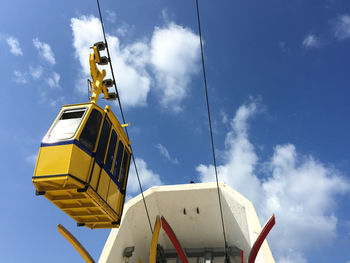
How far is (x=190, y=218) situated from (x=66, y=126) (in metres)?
7.49

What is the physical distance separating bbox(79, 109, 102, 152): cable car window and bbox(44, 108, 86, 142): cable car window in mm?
177

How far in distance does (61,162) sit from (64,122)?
1.08 meters

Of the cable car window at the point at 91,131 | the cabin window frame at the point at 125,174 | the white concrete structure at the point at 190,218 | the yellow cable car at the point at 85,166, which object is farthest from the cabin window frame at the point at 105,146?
the white concrete structure at the point at 190,218

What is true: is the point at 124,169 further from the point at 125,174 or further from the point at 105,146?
the point at 105,146

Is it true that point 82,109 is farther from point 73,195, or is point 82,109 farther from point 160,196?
point 160,196

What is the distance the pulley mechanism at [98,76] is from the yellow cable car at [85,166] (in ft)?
4.81

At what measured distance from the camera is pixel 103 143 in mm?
6277

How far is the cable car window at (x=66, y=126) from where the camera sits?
5.48 metres

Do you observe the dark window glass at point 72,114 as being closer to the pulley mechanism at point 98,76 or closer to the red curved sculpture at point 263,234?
the pulley mechanism at point 98,76

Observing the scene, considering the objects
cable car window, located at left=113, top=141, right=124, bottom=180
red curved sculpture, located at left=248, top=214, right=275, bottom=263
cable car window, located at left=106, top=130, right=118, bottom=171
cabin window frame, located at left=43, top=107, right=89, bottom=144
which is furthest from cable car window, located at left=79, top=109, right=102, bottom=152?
red curved sculpture, located at left=248, top=214, right=275, bottom=263

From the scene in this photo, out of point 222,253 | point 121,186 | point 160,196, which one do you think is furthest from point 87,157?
point 222,253

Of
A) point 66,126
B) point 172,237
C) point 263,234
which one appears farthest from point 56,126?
point 263,234

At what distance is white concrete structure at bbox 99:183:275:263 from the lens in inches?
407

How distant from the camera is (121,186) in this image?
7.32 m
